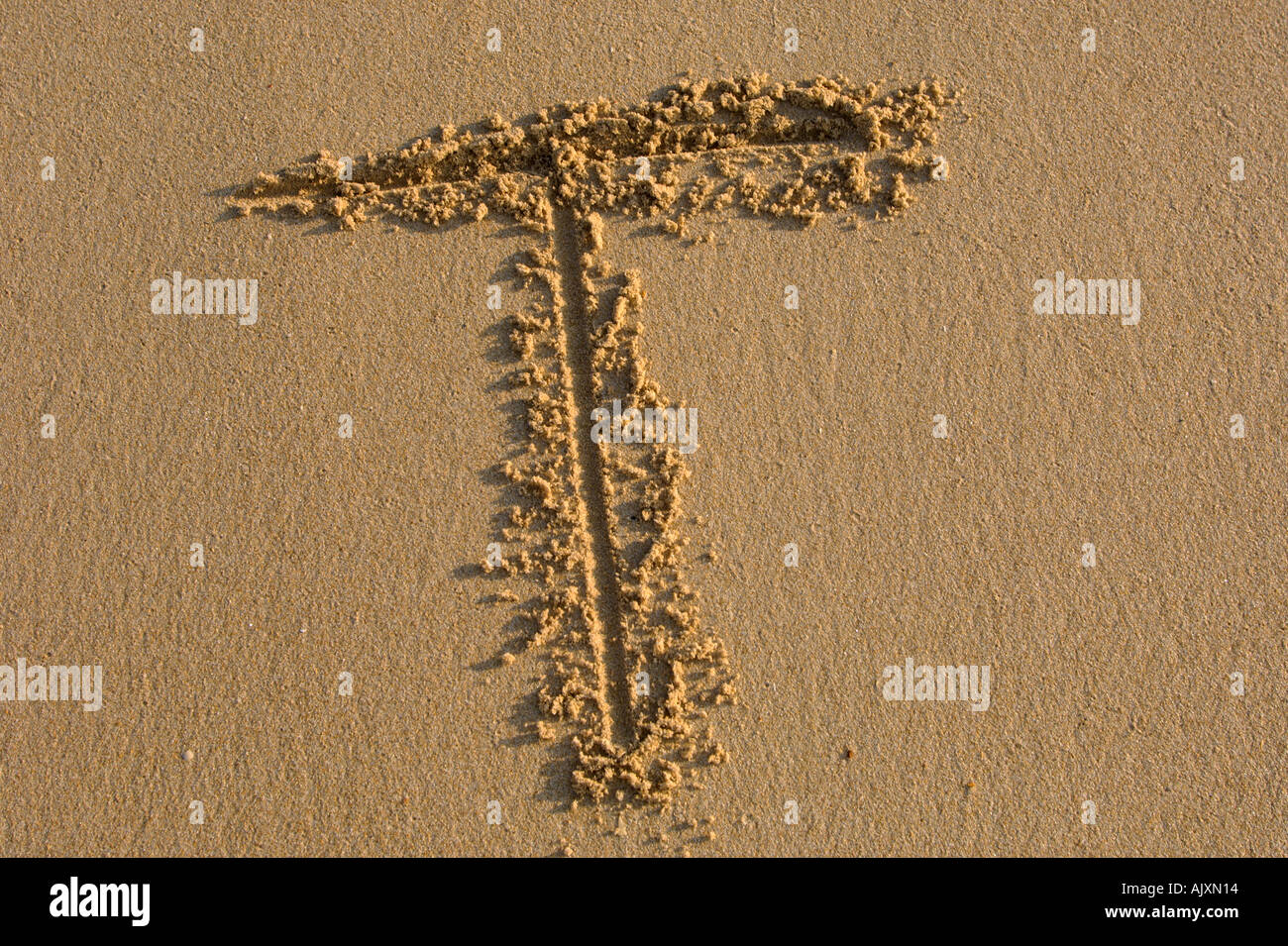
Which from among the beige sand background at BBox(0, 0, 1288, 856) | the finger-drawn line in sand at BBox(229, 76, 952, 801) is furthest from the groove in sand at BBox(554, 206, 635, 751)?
the beige sand background at BBox(0, 0, 1288, 856)

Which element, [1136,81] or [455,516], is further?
[1136,81]

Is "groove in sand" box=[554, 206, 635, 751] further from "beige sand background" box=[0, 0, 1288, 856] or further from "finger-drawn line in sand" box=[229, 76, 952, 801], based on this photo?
"beige sand background" box=[0, 0, 1288, 856]

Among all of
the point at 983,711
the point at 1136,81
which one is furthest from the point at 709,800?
the point at 1136,81

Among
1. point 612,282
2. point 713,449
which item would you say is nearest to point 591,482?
point 713,449

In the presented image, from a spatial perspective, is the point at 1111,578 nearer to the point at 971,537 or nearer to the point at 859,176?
the point at 971,537

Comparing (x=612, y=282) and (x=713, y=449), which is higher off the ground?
(x=612, y=282)

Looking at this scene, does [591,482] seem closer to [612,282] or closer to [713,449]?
[713,449]
